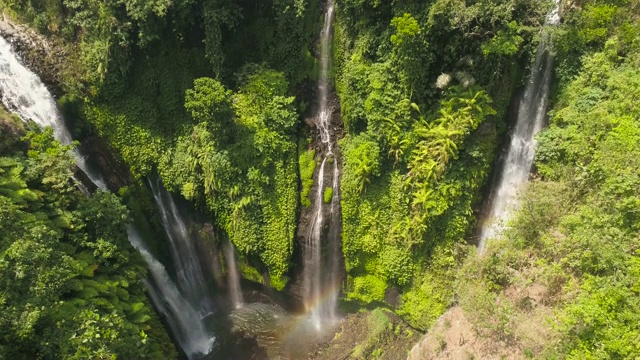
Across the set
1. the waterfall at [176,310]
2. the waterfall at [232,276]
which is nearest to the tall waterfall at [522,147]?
the waterfall at [232,276]

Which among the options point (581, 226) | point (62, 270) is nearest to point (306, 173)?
point (62, 270)

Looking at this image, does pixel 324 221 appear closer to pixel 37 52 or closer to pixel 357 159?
pixel 357 159

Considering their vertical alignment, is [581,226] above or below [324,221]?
below

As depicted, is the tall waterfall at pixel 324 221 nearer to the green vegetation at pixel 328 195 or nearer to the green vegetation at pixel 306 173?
the green vegetation at pixel 328 195

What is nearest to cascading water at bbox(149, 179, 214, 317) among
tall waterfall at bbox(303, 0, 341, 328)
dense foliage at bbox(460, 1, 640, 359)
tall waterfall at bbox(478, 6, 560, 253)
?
tall waterfall at bbox(303, 0, 341, 328)

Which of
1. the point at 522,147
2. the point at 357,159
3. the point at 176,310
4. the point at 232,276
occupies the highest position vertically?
the point at 357,159

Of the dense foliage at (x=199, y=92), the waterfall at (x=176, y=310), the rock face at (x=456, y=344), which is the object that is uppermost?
the dense foliage at (x=199, y=92)

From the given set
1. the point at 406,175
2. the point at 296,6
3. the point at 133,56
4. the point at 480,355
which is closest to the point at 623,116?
the point at 406,175
